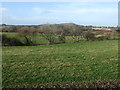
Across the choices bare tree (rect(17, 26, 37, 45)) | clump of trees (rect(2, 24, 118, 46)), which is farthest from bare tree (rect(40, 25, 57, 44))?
bare tree (rect(17, 26, 37, 45))

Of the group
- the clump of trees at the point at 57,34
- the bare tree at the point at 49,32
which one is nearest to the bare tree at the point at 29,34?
the clump of trees at the point at 57,34

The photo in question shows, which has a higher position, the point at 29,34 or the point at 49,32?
the point at 49,32

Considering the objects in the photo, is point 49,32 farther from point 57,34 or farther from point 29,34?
point 29,34

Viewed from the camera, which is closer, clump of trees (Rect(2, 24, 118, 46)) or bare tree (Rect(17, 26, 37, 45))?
clump of trees (Rect(2, 24, 118, 46))

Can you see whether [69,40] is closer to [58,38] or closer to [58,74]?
[58,38]

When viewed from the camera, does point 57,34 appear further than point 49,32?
Yes

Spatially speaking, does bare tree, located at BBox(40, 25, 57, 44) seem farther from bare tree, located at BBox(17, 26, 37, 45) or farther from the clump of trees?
bare tree, located at BBox(17, 26, 37, 45)

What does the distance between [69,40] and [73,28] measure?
377 centimetres

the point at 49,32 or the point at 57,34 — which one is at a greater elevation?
the point at 49,32

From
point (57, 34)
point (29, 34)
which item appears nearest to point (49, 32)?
point (57, 34)

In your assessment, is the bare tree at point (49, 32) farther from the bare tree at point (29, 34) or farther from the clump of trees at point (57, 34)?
the bare tree at point (29, 34)

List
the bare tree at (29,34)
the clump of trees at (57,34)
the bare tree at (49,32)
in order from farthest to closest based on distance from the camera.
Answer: the bare tree at (49,32) → the bare tree at (29,34) → the clump of trees at (57,34)

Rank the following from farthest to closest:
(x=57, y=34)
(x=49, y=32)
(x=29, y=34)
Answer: (x=57, y=34)
(x=49, y=32)
(x=29, y=34)

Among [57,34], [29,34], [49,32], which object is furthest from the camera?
[57,34]
